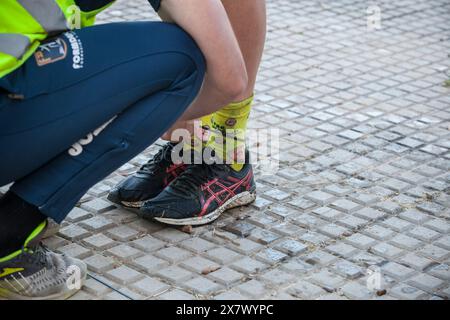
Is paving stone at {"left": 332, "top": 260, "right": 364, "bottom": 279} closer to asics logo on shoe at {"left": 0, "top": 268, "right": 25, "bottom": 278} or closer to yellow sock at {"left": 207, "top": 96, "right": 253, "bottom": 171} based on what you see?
yellow sock at {"left": 207, "top": 96, "right": 253, "bottom": 171}

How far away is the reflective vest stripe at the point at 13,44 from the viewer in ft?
8.14

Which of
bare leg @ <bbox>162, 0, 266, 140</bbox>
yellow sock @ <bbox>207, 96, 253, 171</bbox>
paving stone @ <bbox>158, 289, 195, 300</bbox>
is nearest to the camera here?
paving stone @ <bbox>158, 289, 195, 300</bbox>

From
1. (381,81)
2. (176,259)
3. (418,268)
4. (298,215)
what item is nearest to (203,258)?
(176,259)

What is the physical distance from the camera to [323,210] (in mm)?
3416

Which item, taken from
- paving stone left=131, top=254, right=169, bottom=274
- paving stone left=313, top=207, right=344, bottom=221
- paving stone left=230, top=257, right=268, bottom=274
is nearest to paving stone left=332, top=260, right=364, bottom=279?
paving stone left=230, top=257, right=268, bottom=274

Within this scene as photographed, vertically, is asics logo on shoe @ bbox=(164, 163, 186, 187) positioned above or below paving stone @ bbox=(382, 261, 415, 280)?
above

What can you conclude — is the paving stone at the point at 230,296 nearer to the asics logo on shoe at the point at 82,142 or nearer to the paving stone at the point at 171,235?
the paving stone at the point at 171,235

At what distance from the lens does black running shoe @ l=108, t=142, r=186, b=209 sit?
3336 mm

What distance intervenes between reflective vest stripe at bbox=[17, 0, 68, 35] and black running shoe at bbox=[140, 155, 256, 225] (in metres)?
0.86

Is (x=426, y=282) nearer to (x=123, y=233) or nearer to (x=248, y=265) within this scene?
(x=248, y=265)

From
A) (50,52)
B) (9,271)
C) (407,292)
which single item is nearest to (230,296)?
(407,292)

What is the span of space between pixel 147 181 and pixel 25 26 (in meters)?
0.98

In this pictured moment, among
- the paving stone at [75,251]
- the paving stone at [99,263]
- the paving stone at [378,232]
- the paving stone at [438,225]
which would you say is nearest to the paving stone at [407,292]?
the paving stone at [378,232]
